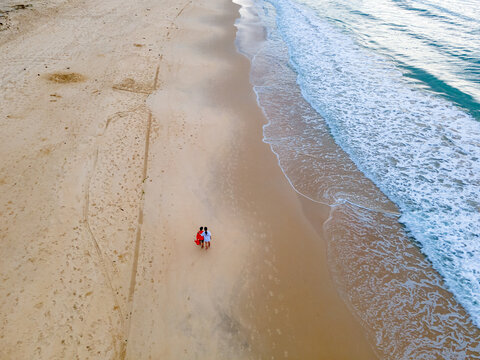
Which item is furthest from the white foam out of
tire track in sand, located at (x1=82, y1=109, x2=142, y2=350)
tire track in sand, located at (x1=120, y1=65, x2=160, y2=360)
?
tire track in sand, located at (x1=82, y1=109, x2=142, y2=350)

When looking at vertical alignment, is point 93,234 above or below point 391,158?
above

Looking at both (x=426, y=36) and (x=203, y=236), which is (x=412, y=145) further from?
(x=426, y=36)

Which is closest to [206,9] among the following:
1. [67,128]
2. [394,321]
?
[67,128]

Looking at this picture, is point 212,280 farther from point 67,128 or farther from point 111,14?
point 111,14

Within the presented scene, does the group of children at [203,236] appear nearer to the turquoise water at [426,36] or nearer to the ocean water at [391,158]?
the ocean water at [391,158]

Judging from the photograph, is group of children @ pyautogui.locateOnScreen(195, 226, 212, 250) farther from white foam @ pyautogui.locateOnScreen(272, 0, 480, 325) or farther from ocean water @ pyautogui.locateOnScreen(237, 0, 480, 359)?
white foam @ pyautogui.locateOnScreen(272, 0, 480, 325)

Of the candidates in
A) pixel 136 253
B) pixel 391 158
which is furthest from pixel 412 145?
pixel 136 253
